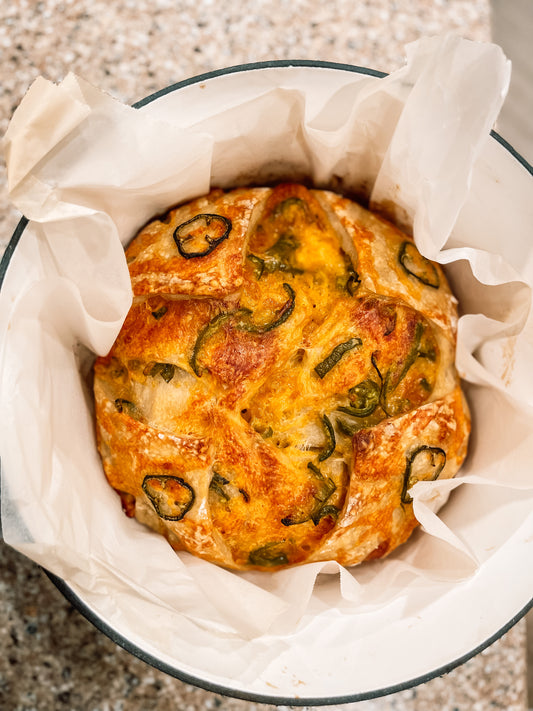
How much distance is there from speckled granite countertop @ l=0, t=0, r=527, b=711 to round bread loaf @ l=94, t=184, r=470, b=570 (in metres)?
0.34

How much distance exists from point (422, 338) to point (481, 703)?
0.69m

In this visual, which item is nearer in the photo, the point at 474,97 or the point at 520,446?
the point at 474,97

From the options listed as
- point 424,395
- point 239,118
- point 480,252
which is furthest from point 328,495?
point 239,118

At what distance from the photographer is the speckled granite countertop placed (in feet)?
3.74

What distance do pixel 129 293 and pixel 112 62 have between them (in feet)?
1.63

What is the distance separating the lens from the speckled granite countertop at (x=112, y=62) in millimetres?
1141

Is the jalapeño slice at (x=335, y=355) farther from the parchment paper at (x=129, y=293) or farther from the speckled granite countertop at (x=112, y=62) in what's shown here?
the speckled granite countertop at (x=112, y=62)

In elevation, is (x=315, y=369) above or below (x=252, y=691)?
above

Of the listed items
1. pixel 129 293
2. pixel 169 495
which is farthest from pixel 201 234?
pixel 169 495

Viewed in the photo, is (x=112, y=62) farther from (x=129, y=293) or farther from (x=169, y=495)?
(x=169, y=495)

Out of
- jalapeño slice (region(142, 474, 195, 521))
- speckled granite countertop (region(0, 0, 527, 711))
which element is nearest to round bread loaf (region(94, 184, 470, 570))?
jalapeño slice (region(142, 474, 195, 521))

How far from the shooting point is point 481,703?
47.5 inches

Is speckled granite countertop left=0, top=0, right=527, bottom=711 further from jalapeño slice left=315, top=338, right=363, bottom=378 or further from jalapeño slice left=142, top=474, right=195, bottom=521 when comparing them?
jalapeño slice left=315, top=338, right=363, bottom=378

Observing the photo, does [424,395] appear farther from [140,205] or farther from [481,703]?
[481,703]
